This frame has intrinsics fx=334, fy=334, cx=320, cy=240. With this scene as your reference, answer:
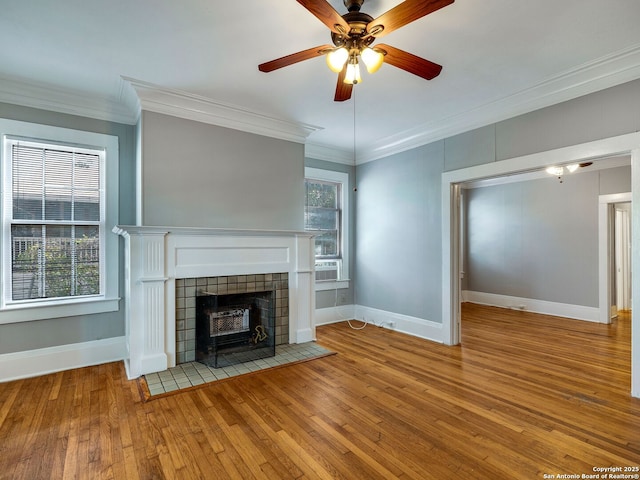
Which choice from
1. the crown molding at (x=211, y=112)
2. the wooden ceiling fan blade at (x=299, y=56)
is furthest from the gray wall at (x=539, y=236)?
the wooden ceiling fan blade at (x=299, y=56)

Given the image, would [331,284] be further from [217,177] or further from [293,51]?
[293,51]

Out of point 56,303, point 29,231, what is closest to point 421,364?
point 56,303

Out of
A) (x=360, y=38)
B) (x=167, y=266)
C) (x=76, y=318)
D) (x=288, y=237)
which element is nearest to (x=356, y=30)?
(x=360, y=38)

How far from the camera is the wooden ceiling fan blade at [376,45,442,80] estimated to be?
213 cm

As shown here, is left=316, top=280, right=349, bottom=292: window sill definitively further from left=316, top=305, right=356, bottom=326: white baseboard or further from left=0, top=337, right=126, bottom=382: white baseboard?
left=0, top=337, right=126, bottom=382: white baseboard

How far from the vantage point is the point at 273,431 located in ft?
7.45

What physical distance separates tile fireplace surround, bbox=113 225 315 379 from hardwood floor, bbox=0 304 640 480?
350 millimetres

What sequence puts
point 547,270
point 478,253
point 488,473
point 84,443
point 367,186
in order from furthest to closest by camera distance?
point 478,253
point 547,270
point 367,186
point 84,443
point 488,473

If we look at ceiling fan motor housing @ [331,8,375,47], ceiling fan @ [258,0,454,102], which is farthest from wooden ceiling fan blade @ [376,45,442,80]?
ceiling fan motor housing @ [331,8,375,47]

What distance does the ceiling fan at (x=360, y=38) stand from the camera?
1.72 m

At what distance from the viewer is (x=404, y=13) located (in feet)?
5.80

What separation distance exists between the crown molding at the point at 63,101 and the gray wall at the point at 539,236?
21.6 feet

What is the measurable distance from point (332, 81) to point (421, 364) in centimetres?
300

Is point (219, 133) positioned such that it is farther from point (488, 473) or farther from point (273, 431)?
point (488, 473)
